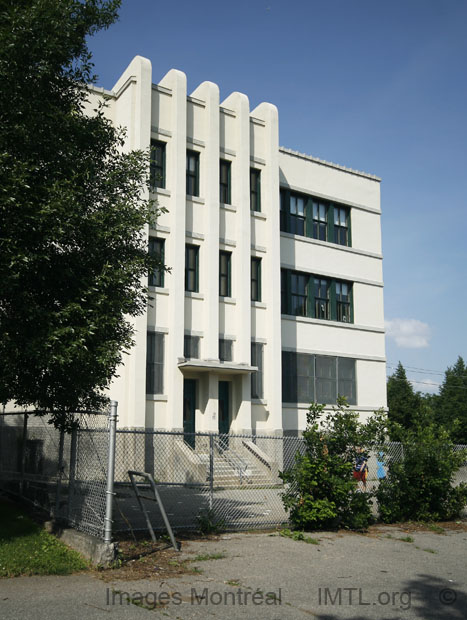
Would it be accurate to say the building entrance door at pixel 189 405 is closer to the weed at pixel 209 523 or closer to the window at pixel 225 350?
the window at pixel 225 350

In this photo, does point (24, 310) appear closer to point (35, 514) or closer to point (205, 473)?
point (35, 514)

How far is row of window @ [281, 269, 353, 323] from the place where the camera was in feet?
88.6

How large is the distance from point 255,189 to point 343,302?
688 cm

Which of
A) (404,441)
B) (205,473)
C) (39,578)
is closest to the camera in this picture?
(39,578)

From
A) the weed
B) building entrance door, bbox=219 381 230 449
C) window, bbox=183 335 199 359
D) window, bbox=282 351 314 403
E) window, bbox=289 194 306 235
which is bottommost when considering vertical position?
the weed

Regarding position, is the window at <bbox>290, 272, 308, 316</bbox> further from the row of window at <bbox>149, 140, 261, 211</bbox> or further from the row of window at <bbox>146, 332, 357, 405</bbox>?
the row of window at <bbox>149, 140, 261, 211</bbox>

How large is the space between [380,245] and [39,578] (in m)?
25.3

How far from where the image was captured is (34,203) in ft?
31.4

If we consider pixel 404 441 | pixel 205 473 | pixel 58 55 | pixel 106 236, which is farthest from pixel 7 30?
pixel 205 473

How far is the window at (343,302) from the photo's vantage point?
94.6 feet

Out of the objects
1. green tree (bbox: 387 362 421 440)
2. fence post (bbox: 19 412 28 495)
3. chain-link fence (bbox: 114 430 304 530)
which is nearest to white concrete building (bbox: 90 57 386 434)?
chain-link fence (bbox: 114 430 304 530)

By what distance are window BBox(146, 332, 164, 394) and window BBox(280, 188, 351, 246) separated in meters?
8.45

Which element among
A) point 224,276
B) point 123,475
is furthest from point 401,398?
point 123,475

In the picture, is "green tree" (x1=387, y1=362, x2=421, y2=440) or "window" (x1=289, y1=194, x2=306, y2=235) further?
"green tree" (x1=387, y1=362, x2=421, y2=440)
